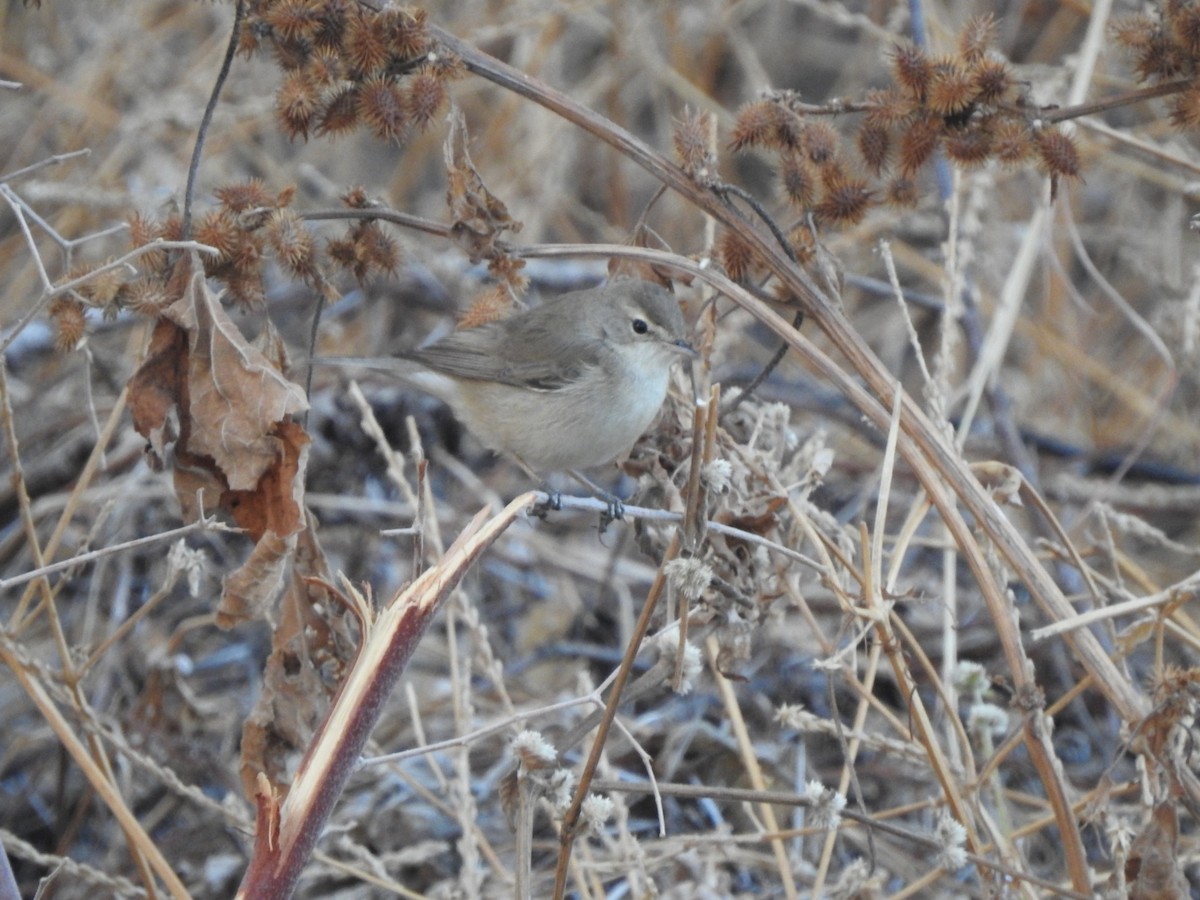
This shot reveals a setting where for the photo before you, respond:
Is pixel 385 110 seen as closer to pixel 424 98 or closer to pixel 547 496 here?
pixel 424 98

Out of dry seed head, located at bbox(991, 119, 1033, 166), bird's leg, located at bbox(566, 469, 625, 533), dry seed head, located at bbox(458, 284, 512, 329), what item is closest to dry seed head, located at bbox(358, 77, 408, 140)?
dry seed head, located at bbox(458, 284, 512, 329)

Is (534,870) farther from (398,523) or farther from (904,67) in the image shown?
(904,67)

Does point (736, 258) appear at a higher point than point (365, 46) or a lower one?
lower

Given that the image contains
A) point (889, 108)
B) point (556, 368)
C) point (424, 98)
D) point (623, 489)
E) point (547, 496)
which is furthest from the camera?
point (623, 489)

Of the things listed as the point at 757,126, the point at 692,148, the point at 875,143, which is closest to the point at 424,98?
the point at 692,148

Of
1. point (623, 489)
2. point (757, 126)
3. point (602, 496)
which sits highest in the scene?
point (757, 126)

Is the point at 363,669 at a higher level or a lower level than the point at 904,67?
lower

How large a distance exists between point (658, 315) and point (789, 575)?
3.80 feet

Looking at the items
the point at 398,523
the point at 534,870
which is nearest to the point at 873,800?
the point at 534,870

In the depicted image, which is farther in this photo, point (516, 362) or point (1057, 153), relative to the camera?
point (516, 362)

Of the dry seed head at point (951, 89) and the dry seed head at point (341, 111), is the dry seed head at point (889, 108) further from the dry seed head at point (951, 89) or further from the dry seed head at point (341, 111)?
the dry seed head at point (341, 111)

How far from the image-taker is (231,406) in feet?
7.70

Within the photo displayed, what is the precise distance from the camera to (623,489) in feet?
16.5

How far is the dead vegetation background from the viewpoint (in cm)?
238
